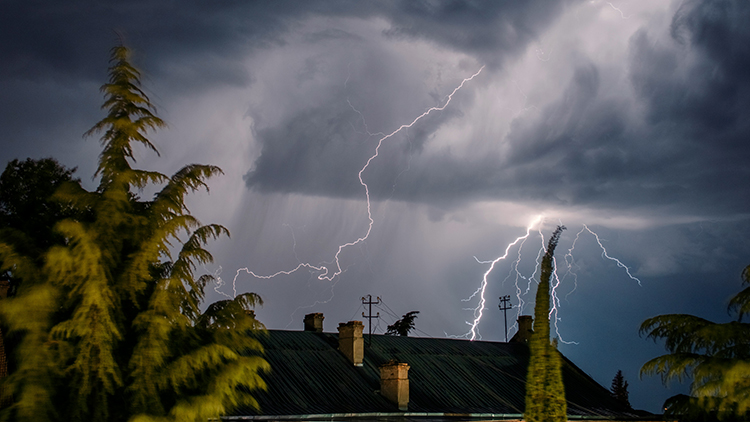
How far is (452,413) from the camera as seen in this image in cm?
2603

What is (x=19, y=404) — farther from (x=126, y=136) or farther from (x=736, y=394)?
(x=736, y=394)

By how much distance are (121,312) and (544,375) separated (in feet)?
27.6

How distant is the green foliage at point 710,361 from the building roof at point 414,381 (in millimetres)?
9991

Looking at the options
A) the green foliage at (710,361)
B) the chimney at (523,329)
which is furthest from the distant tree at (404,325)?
the green foliage at (710,361)

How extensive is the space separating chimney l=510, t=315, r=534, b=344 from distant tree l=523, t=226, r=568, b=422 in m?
23.9

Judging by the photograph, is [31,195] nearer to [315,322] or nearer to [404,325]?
[315,322]

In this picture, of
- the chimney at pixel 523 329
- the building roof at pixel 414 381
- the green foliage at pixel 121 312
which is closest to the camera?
the green foliage at pixel 121 312

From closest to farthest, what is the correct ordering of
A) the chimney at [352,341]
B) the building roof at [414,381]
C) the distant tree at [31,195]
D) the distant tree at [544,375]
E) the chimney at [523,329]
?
the distant tree at [544,375] → the distant tree at [31,195] → the building roof at [414,381] → the chimney at [352,341] → the chimney at [523,329]

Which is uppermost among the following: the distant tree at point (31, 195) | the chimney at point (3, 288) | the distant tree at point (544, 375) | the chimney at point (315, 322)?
the distant tree at point (31, 195)

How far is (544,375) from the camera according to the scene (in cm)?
1435

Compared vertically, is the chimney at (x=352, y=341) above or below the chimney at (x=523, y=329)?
below

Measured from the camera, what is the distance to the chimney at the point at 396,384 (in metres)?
25.4

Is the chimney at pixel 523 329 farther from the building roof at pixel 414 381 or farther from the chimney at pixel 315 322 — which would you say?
the chimney at pixel 315 322

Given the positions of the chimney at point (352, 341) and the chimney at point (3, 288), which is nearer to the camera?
the chimney at point (3, 288)
